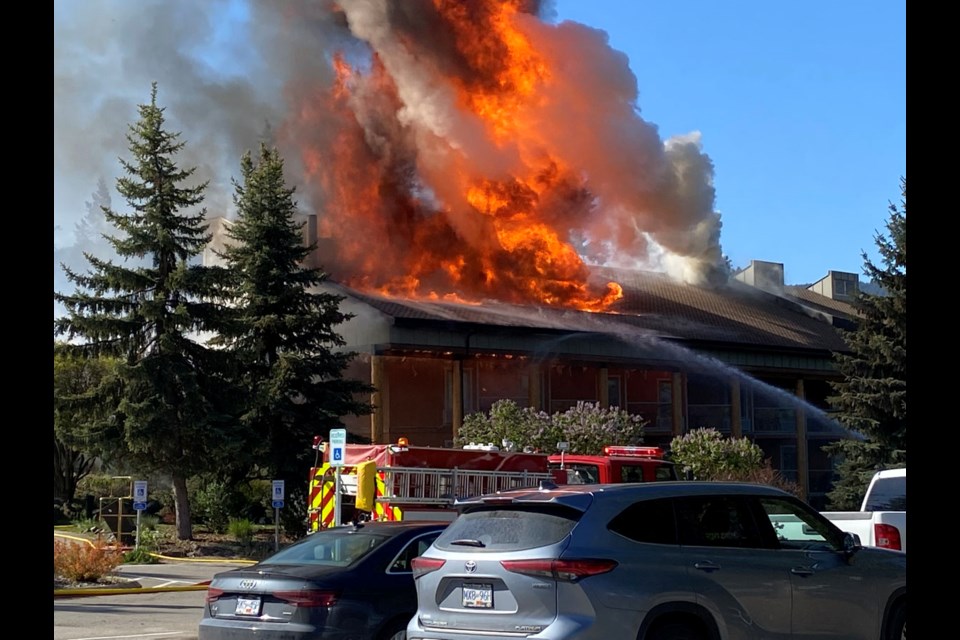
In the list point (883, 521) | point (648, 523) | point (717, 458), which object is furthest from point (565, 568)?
point (717, 458)

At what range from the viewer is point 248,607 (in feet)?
29.6

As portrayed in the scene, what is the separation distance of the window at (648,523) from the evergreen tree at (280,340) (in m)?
22.1

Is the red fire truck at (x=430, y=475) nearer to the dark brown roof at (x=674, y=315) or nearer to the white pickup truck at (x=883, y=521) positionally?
the white pickup truck at (x=883, y=521)

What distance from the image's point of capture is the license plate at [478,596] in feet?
24.2

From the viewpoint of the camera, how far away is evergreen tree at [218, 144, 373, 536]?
29453mm

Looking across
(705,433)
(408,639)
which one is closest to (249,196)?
(705,433)

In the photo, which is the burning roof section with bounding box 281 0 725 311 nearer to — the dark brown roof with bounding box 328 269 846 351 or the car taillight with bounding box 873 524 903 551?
the dark brown roof with bounding box 328 269 846 351

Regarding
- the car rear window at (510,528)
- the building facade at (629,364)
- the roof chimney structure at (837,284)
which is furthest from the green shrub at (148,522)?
the roof chimney structure at (837,284)

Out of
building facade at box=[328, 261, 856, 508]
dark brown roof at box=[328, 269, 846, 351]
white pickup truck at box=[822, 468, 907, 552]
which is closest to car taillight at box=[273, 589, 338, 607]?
white pickup truck at box=[822, 468, 907, 552]

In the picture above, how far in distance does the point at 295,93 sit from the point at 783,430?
2378cm

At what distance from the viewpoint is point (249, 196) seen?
30391 mm

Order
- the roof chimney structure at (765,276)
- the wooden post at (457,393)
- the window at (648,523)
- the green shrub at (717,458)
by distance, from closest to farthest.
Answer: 1. the window at (648,523)
2. the green shrub at (717,458)
3. the wooden post at (457,393)
4. the roof chimney structure at (765,276)

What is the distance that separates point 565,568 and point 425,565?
4.00 ft
